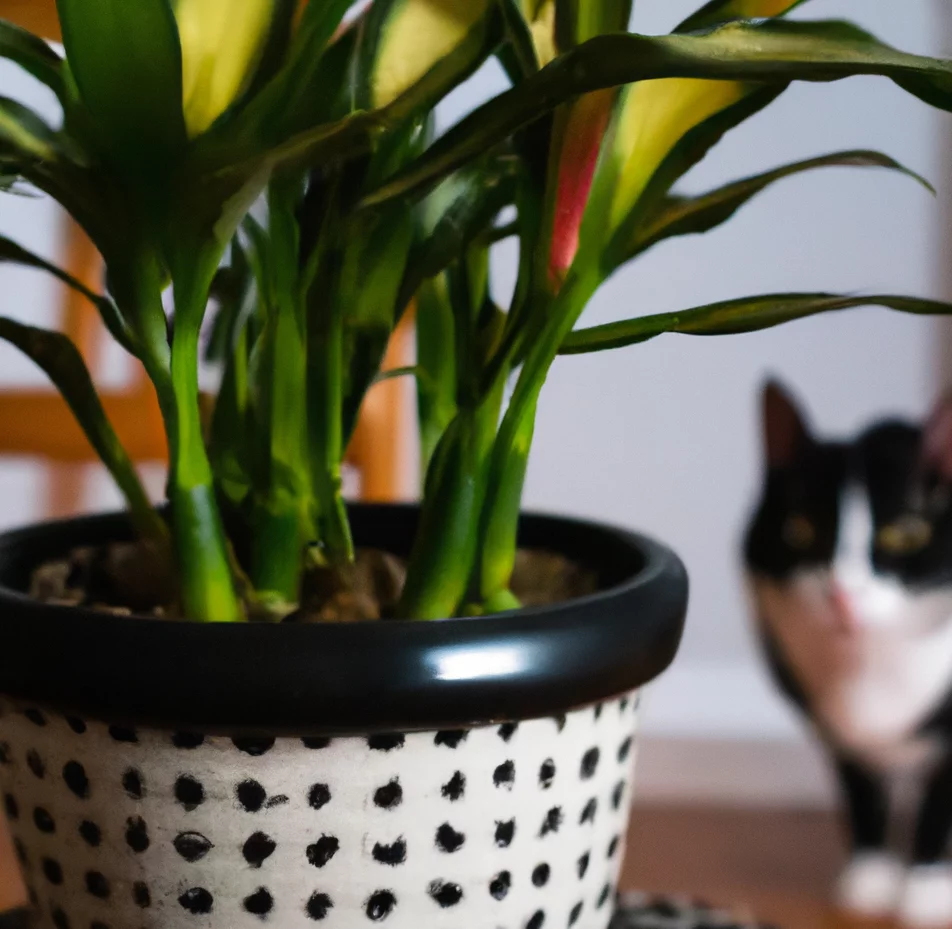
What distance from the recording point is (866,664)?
802 mm

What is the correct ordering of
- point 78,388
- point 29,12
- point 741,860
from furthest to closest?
point 741,860 < point 29,12 < point 78,388

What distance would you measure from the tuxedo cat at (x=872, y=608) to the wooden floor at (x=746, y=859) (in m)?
0.05

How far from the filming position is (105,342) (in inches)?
51.2

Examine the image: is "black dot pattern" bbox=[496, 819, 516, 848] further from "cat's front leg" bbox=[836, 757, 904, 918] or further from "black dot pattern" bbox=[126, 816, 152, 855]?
"cat's front leg" bbox=[836, 757, 904, 918]

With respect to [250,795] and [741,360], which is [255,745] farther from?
[741,360]

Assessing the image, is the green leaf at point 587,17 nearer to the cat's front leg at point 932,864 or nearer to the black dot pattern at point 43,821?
the black dot pattern at point 43,821

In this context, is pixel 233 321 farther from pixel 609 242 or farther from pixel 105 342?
pixel 105 342

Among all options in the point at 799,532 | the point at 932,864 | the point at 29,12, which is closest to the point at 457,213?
the point at 29,12

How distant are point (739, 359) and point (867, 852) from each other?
54cm

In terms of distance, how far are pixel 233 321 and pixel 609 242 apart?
7.7 inches

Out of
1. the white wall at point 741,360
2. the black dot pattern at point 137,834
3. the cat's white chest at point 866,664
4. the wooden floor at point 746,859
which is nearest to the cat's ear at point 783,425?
the cat's white chest at point 866,664

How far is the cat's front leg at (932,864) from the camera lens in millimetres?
822

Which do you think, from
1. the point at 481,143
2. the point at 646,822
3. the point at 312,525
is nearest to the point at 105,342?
the point at 646,822

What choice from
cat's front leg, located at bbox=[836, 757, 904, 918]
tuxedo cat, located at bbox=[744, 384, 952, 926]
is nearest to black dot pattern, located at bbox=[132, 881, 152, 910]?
tuxedo cat, located at bbox=[744, 384, 952, 926]
